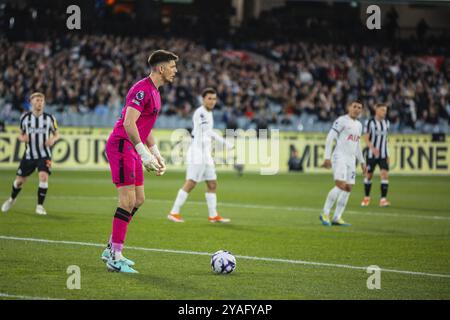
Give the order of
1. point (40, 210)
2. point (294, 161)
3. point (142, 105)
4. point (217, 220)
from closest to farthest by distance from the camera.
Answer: point (142, 105) < point (217, 220) < point (40, 210) < point (294, 161)

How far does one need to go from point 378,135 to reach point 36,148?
8926 mm

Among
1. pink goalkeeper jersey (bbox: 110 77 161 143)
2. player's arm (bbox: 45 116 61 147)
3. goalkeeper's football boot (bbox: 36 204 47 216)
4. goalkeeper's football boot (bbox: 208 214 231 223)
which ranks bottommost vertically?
goalkeeper's football boot (bbox: 208 214 231 223)

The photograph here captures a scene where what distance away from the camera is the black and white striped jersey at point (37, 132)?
52.3ft

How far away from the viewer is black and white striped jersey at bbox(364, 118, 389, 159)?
20.5m

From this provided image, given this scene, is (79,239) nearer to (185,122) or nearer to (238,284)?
(238,284)

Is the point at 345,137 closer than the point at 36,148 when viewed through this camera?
Yes

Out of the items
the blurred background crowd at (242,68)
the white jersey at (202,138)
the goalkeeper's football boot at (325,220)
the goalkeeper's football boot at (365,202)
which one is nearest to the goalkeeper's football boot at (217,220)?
the white jersey at (202,138)

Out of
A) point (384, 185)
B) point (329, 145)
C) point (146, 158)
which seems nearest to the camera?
point (146, 158)

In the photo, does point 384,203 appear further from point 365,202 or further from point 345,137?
point 345,137

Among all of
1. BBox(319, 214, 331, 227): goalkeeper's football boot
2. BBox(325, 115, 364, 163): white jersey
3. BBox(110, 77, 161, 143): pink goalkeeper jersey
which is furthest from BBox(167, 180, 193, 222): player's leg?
BBox(110, 77, 161, 143): pink goalkeeper jersey

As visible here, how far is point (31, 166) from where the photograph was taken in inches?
627

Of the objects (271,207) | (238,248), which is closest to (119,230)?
(238,248)

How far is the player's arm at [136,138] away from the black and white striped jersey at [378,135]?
12285 mm

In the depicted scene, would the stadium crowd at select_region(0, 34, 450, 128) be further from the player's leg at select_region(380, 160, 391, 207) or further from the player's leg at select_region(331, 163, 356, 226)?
the player's leg at select_region(331, 163, 356, 226)
